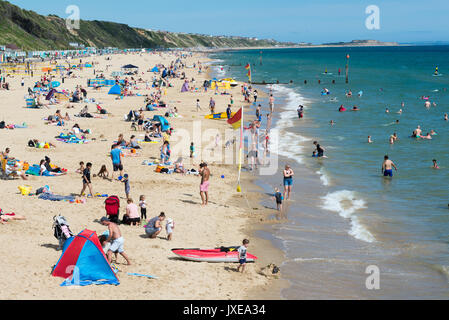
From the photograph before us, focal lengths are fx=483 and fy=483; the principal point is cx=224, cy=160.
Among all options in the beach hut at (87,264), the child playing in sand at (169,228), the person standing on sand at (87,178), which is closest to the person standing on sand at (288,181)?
the child playing in sand at (169,228)

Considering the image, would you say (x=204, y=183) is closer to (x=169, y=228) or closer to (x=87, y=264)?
(x=169, y=228)

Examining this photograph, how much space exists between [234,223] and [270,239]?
4.83 feet

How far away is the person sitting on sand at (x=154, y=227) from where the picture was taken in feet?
43.1

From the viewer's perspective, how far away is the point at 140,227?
14.0m

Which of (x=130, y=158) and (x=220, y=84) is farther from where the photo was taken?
(x=220, y=84)

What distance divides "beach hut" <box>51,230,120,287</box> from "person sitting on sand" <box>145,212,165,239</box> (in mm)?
2833

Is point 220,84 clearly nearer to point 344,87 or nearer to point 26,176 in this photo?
point 344,87

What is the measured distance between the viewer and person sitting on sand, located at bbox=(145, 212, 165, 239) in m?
13.1

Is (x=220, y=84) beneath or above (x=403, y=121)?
above

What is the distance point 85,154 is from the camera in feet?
73.5

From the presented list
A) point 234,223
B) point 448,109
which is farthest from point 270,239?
point 448,109

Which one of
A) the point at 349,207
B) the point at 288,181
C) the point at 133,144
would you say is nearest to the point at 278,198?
the point at 288,181

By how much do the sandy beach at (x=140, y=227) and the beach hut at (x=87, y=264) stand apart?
224 millimetres
